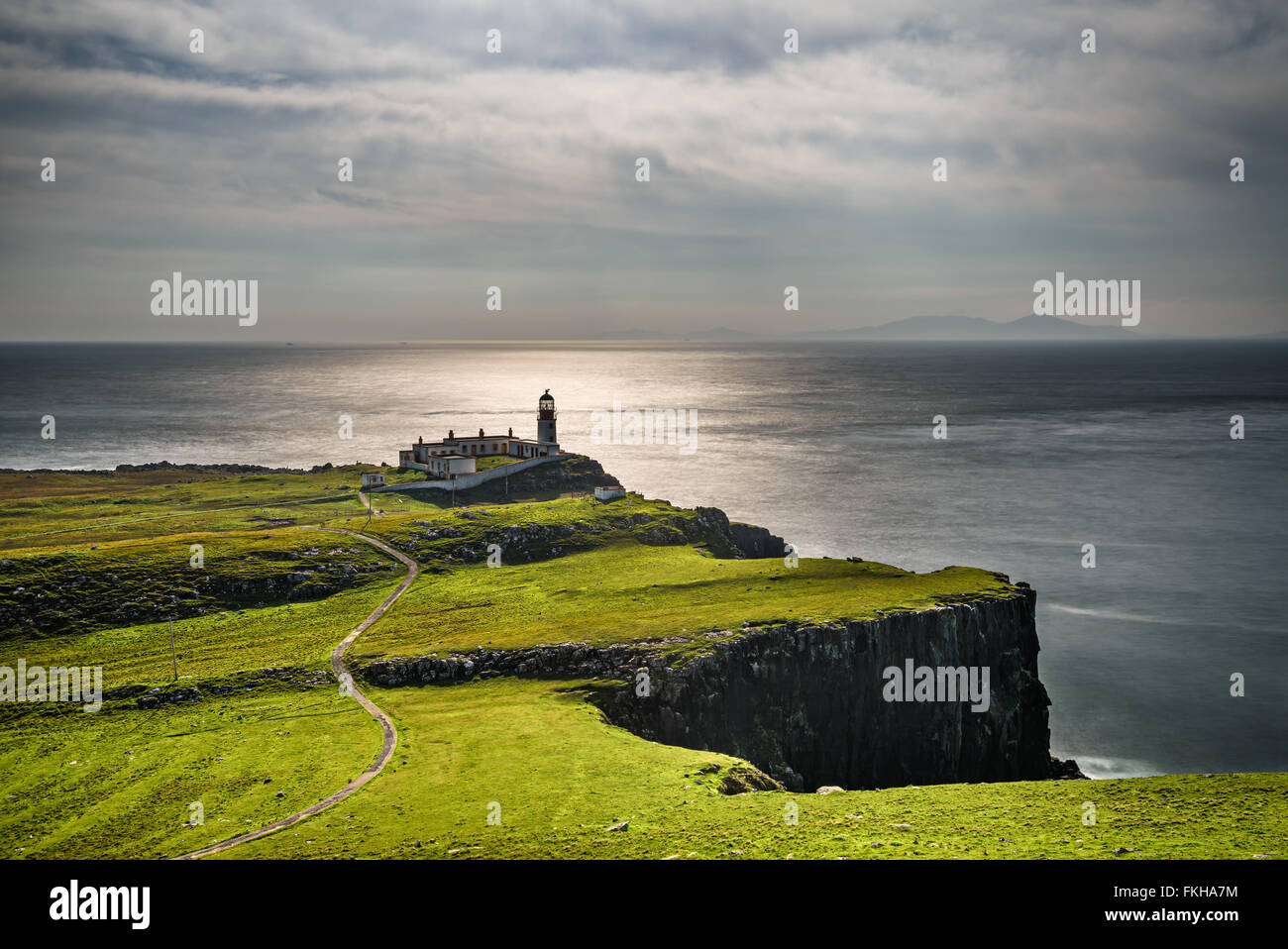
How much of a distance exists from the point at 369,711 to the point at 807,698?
32.0 m

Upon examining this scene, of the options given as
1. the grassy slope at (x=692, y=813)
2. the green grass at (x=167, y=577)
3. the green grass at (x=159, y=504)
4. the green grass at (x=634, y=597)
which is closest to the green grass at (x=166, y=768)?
the grassy slope at (x=692, y=813)

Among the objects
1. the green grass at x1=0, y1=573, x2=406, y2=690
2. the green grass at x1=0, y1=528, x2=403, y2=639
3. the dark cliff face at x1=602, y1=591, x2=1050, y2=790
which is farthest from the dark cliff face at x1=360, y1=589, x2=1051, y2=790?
the green grass at x1=0, y1=528, x2=403, y2=639

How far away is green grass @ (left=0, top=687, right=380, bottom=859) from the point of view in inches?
1524

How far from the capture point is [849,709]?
63344 millimetres

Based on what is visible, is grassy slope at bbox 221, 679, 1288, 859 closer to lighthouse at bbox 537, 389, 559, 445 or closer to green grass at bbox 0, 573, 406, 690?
green grass at bbox 0, 573, 406, 690

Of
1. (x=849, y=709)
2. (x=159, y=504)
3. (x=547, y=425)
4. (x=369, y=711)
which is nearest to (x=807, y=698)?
(x=849, y=709)

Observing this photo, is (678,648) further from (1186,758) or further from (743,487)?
(743,487)

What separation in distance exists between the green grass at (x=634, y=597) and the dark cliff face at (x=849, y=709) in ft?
9.59

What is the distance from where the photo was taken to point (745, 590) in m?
76.2

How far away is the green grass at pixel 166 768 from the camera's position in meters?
38.7

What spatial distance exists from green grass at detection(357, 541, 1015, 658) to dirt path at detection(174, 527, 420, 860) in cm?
172
